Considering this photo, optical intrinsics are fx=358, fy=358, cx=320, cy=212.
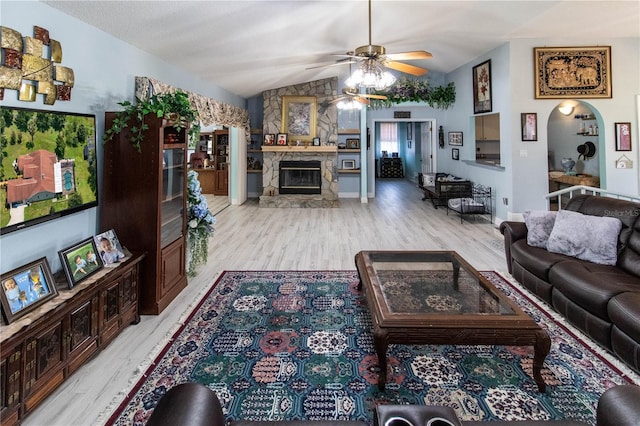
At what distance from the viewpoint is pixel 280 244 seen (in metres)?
5.31

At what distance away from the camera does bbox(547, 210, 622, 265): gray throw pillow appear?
298 cm

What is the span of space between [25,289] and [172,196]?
1.55 m

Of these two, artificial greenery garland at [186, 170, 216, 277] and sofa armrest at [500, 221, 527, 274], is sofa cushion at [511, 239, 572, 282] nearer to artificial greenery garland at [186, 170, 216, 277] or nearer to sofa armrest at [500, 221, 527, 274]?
sofa armrest at [500, 221, 527, 274]

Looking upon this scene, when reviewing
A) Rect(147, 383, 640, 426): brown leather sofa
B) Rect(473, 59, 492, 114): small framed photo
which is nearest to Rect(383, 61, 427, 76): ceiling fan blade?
Rect(147, 383, 640, 426): brown leather sofa

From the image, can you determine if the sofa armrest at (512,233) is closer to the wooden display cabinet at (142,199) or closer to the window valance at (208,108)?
the wooden display cabinet at (142,199)

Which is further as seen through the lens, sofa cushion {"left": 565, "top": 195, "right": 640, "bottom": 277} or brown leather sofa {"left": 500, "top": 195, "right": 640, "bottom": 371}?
sofa cushion {"left": 565, "top": 195, "right": 640, "bottom": 277}

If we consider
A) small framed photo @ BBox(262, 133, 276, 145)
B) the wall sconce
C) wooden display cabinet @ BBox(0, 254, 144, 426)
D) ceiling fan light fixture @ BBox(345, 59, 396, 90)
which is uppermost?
the wall sconce

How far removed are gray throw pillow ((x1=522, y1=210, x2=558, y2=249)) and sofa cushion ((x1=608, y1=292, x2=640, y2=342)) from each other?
1.17m

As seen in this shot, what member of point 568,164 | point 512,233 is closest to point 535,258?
point 512,233

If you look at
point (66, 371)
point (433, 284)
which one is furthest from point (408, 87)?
point (66, 371)

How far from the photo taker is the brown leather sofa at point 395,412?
1.05m

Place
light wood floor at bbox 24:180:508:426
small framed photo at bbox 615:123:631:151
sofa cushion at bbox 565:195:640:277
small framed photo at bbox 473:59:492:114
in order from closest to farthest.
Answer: light wood floor at bbox 24:180:508:426, sofa cushion at bbox 565:195:640:277, small framed photo at bbox 615:123:631:151, small framed photo at bbox 473:59:492:114

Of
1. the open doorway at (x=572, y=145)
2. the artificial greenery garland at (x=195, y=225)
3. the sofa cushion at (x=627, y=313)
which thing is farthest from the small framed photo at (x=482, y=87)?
the artificial greenery garland at (x=195, y=225)

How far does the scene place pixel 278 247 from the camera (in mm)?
5148
